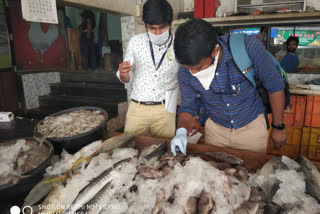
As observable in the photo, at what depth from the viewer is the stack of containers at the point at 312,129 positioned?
410 centimetres

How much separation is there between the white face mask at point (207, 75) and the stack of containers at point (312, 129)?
334cm

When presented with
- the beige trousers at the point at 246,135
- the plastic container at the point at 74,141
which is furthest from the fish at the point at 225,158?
the plastic container at the point at 74,141

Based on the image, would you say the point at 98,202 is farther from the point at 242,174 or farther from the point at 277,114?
the point at 277,114

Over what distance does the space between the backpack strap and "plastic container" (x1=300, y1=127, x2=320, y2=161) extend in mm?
3342

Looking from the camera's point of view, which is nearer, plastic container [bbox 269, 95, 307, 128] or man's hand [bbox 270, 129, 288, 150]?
man's hand [bbox 270, 129, 288, 150]

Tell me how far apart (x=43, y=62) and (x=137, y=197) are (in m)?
7.18

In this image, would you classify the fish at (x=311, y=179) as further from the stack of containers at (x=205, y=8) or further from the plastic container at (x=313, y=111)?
the stack of containers at (x=205, y=8)

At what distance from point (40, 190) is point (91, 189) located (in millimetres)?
364

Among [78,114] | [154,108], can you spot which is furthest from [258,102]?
[78,114]

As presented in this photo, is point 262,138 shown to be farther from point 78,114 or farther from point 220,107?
point 78,114

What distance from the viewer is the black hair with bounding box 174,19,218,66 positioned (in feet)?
4.66

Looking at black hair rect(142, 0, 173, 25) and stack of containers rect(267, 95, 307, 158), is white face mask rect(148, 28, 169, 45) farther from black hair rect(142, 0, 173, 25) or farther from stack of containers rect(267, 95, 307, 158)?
stack of containers rect(267, 95, 307, 158)

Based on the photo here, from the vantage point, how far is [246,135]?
6.66ft

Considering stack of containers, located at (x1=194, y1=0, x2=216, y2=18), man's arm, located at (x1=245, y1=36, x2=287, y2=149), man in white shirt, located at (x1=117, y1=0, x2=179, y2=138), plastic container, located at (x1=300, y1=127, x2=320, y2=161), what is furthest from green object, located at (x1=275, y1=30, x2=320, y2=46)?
man's arm, located at (x1=245, y1=36, x2=287, y2=149)
